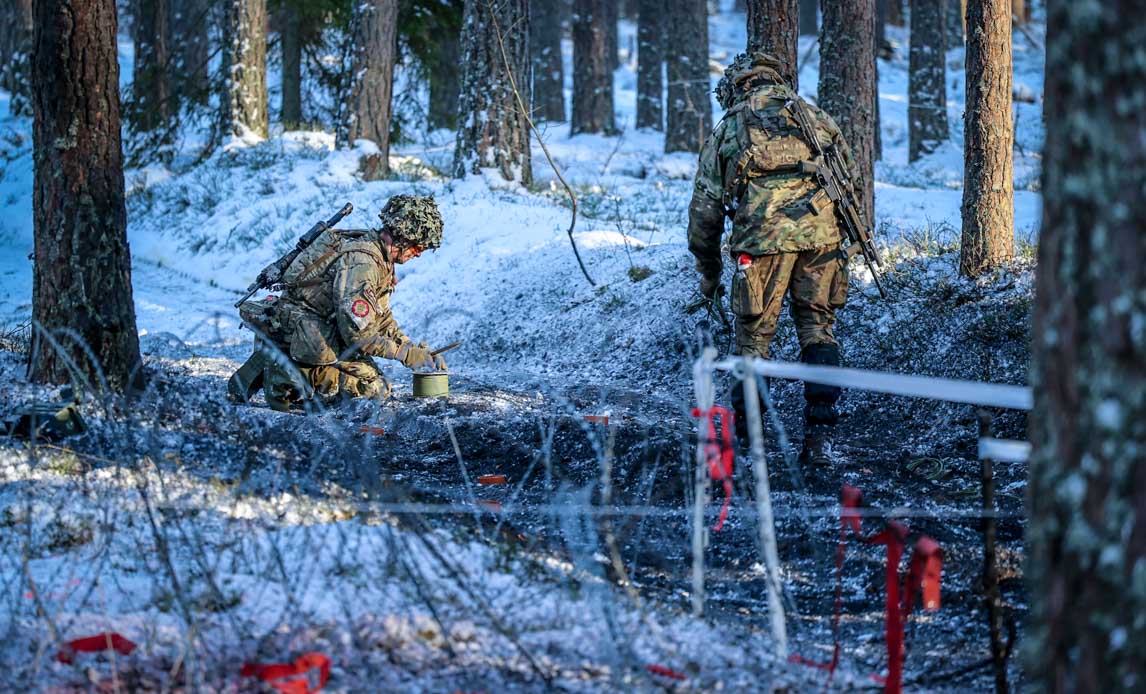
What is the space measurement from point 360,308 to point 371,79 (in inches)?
318

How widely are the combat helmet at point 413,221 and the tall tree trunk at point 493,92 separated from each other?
18.3ft

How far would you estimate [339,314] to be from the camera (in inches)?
282

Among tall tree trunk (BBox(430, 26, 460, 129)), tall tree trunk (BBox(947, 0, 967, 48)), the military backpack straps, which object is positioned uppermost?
tall tree trunk (BBox(947, 0, 967, 48))

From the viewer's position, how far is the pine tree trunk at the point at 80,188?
20.4 feet

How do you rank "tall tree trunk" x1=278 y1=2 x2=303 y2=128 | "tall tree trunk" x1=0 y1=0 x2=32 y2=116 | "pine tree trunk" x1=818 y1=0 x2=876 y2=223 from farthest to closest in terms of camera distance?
"tall tree trunk" x1=0 y1=0 x2=32 y2=116 → "tall tree trunk" x1=278 y1=2 x2=303 y2=128 → "pine tree trunk" x1=818 y1=0 x2=876 y2=223

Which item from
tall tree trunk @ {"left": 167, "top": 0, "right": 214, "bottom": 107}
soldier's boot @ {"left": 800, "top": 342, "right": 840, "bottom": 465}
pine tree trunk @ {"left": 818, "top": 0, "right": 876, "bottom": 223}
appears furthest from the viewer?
tall tree trunk @ {"left": 167, "top": 0, "right": 214, "bottom": 107}

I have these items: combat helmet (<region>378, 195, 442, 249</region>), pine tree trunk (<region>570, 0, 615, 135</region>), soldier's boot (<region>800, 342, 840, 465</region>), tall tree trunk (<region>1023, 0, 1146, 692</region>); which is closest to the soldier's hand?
soldier's boot (<region>800, 342, 840, 465</region>)

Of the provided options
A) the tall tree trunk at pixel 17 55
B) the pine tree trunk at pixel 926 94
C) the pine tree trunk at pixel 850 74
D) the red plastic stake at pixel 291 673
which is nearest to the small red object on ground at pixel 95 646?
the red plastic stake at pixel 291 673

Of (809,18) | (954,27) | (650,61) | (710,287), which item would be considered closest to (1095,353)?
(710,287)

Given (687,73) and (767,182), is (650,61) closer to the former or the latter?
(687,73)

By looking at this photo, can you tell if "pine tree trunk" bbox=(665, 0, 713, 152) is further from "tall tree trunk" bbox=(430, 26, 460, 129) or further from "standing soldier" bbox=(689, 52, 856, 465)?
"standing soldier" bbox=(689, 52, 856, 465)

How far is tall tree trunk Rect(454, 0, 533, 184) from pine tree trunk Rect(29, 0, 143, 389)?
646 cm

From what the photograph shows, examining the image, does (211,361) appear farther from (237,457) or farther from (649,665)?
(649,665)

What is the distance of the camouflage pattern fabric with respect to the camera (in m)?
6.20
